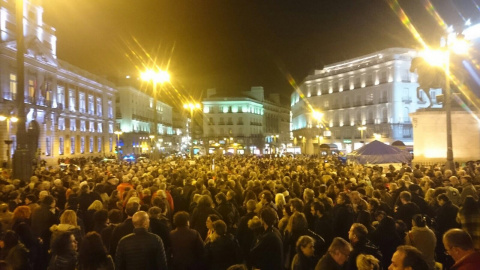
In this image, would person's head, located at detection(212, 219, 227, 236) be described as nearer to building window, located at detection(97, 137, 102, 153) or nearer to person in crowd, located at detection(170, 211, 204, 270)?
person in crowd, located at detection(170, 211, 204, 270)

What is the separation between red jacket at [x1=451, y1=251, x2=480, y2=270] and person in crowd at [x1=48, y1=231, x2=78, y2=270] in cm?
423

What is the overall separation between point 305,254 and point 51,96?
59142 mm

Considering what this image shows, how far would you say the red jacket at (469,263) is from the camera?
4.23m

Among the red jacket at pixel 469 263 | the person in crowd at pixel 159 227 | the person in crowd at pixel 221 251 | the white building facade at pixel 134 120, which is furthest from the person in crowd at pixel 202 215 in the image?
the white building facade at pixel 134 120

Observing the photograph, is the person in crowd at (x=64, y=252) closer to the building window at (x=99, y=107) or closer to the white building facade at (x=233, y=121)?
the building window at (x=99, y=107)

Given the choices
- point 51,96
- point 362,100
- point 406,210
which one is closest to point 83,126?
point 51,96

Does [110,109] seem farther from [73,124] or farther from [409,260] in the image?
[409,260]

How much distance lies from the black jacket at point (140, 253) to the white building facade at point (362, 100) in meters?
56.2

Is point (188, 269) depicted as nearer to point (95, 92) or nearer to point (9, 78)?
point (9, 78)

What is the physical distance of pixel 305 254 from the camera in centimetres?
545

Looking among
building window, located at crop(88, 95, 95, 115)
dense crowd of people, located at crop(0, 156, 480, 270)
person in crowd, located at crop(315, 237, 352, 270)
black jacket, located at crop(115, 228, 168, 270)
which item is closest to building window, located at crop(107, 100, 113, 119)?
building window, located at crop(88, 95, 95, 115)

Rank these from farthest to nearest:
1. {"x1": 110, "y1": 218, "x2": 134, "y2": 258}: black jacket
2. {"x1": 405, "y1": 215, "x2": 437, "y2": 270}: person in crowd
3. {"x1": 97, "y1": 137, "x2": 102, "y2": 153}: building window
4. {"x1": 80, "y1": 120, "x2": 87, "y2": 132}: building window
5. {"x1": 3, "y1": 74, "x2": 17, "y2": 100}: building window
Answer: {"x1": 97, "y1": 137, "x2": 102, "y2": 153}: building window < {"x1": 80, "y1": 120, "x2": 87, "y2": 132}: building window < {"x1": 3, "y1": 74, "x2": 17, "y2": 100}: building window < {"x1": 110, "y1": 218, "x2": 134, "y2": 258}: black jacket < {"x1": 405, "y1": 215, "x2": 437, "y2": 270}: person in crowd

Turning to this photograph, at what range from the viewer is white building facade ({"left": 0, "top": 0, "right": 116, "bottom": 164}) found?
47347 millimetres

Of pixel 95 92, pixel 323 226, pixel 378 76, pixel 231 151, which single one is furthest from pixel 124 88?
pixel 323 226
